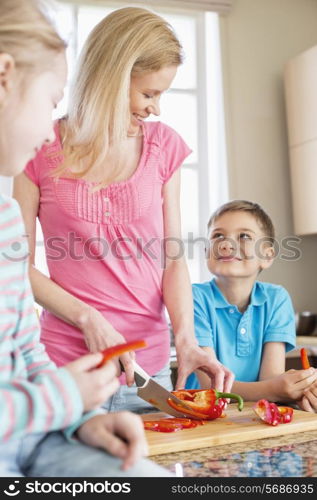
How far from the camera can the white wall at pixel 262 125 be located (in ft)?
11.6

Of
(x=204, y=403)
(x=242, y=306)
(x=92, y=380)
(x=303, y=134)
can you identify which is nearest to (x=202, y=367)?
(x=204, y=403)

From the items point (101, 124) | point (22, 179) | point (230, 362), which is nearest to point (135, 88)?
point (101, 124)

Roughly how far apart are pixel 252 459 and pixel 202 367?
0.42 m

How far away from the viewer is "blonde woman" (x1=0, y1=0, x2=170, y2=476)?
596 millimetres

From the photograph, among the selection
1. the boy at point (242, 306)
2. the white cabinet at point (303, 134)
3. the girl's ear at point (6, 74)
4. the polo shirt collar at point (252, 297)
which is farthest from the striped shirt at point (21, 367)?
the white cabinet at point (303, 134)

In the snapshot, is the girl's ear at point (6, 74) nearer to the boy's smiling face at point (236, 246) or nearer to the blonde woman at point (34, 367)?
the blonde woman at point (34, 367)

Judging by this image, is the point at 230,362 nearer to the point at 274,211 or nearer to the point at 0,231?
the point at 0,231

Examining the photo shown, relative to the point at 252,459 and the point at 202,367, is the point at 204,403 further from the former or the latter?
the point at 252,459

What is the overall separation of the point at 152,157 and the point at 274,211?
7.33 feet

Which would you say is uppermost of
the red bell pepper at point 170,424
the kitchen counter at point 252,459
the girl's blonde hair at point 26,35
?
the girl's blonde hair at point 26,35

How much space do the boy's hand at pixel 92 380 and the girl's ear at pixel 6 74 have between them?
1.03 ft

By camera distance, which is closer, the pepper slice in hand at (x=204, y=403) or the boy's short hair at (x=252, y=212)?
the pepper slice in hand at (x=204, y=403)

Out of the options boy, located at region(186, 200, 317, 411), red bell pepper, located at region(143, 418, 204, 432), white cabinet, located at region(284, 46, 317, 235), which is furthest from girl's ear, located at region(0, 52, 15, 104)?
white cabinet, located at region(284, 46, 317, 235)

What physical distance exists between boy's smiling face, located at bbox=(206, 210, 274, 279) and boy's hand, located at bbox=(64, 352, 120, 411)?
3.94 feet
